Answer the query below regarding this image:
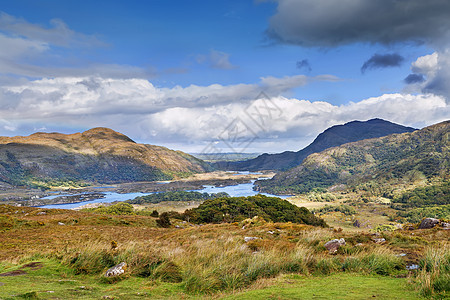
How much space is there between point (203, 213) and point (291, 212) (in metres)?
16.7

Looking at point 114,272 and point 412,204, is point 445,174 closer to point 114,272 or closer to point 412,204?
point 412,204

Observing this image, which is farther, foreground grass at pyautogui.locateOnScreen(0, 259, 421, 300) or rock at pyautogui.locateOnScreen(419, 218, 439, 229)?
rock at pyautogui.locateOnScreen(419, 218, 439, 229)

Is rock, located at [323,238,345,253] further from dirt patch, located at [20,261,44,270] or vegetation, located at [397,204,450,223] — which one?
vegetation, located at [397,204,450,223]

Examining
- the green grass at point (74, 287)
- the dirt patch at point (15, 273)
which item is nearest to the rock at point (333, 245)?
the green grass at point (74, 287)

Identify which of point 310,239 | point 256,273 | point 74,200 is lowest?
point 74,200

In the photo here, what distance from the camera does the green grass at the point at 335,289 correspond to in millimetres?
5484

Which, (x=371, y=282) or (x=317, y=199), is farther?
(x=317, y=199)

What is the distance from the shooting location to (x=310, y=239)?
13609 mm

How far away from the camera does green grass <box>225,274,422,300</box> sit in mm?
5484

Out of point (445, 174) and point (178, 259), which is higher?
point (178, 259)

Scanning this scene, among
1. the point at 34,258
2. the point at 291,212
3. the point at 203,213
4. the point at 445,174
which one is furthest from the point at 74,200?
the point at 445,174

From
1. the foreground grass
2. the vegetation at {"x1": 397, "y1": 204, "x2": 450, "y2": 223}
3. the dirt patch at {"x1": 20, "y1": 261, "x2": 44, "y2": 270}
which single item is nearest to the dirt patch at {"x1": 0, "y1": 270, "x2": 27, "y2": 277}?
the foreground grass

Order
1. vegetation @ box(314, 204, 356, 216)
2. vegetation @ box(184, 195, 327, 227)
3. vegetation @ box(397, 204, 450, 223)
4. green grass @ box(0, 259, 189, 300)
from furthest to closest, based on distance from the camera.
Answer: vegetation @ box(314, 204, 356, 216) < vegetation @ box(397, 204, 450, 223) < vegetation @ box(184, 195, 327, 227) < green grass @ box(0, 259, 189, 300)

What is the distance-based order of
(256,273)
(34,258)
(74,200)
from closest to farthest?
(256,273) < (34,258) < (74,200)
